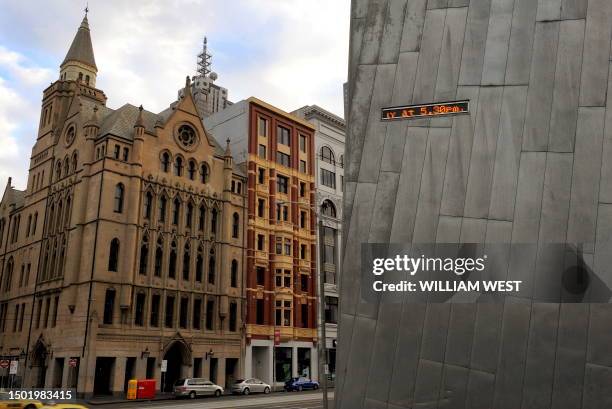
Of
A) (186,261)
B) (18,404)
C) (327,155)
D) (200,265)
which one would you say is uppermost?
(327,155)

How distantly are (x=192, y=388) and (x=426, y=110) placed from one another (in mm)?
30659

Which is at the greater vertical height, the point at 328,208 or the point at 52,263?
the point at 328,208

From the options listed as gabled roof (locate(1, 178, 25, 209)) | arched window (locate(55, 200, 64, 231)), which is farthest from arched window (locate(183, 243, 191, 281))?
gabled roof (locate(1, 178, 25, 209))

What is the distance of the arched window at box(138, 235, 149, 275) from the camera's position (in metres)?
45.1

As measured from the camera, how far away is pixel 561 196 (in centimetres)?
1379

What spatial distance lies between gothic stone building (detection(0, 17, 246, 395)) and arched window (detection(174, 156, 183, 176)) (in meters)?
0.09

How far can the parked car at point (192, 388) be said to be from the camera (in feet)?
127

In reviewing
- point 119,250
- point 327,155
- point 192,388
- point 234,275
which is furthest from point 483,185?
point 327,155

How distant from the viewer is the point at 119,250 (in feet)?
144

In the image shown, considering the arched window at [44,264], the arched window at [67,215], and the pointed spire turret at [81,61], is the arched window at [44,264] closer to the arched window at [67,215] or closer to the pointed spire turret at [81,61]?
the arched window at [67,215]

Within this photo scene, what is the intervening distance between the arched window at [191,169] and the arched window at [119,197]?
694cm

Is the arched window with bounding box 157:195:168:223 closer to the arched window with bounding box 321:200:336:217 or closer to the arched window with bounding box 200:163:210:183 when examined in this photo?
the arched window with bounding box 200:163:210:183

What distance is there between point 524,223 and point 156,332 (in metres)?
36.9

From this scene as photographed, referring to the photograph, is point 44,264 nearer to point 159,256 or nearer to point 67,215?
point 67,215
